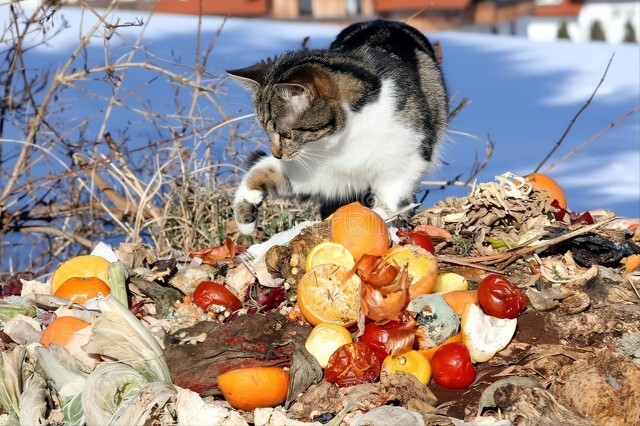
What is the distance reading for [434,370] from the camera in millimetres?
2189

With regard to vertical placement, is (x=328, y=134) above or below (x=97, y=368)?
above

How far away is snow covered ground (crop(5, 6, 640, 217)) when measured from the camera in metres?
5.36

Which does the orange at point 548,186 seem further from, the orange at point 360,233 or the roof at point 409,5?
the roof at point 409,5

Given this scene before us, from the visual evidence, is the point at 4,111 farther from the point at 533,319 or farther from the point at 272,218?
the point at 533,319

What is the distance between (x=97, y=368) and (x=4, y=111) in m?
2.48

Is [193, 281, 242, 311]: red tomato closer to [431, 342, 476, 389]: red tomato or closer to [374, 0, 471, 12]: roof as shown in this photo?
[431, 342, 476, 389]: red tomato

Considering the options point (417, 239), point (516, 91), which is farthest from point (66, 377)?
point (516, 91)

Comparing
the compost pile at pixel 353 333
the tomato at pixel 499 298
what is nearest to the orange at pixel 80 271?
the compost pile at pixel 353 333

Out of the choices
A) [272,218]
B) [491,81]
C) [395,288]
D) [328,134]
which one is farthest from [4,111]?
[491,81]

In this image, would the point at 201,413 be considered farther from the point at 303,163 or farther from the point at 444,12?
the point at 444,12

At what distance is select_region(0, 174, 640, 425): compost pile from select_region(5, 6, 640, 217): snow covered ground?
5.31 feet

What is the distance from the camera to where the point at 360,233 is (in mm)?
2406

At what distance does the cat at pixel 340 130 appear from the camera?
9.62 ft

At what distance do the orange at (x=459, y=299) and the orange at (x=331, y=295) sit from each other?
0.24 metres
